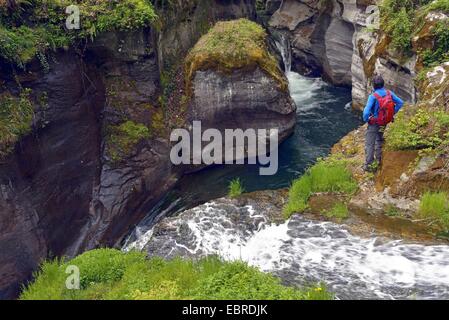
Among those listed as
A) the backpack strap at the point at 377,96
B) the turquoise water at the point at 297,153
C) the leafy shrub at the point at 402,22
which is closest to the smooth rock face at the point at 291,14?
the turquoise water at the point at 297,153

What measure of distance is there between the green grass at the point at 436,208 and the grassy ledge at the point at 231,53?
834 centimetres

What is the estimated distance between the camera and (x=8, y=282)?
12.2 meters

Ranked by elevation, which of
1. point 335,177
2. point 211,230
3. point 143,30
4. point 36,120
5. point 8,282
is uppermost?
point 143,30

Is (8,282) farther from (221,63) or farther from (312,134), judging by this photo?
(312,134)

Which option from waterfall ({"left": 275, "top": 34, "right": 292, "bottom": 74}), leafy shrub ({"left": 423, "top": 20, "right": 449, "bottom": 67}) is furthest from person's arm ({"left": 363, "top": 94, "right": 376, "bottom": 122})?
waterfall ({"left": 275, "top": 34, "right": 292, "bottom": 74})

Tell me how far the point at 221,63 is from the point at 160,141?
3484mm

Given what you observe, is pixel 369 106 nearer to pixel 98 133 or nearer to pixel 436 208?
pixel 436 208

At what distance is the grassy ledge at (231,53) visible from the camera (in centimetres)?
1700

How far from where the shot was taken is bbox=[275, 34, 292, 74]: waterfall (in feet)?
85.0

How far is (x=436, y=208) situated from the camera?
1032 centimetres

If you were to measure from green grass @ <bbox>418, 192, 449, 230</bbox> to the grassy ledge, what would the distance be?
27.4ft

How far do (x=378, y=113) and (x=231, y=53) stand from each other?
278 inches

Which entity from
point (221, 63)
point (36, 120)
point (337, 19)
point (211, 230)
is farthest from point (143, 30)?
point (337, 19)

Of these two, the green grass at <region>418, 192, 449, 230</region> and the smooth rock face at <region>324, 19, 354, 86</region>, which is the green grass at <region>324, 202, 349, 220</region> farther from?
the smooth rock face at <region>324, 19, 354, 86</region>
